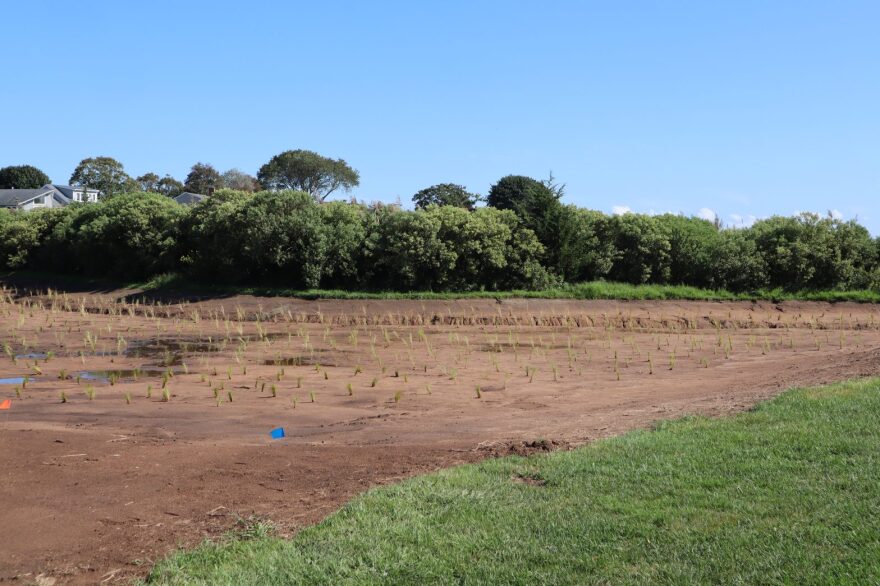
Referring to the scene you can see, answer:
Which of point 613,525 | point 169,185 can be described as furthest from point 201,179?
point 613,525

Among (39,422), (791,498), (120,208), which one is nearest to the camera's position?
(791,498)

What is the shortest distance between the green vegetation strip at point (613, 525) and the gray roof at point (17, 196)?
83.9 meters

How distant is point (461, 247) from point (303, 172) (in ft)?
186

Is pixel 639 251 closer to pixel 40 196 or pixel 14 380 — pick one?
pixel 14 380

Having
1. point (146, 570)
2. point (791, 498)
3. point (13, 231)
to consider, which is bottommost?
point (146, 570)

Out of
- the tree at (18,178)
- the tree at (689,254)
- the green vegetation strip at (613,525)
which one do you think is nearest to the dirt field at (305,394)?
the green vegetation strip at (613,525)

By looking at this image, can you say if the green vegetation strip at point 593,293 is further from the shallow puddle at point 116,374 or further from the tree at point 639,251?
the shallow puddle at point 116,374

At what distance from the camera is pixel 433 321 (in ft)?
96.0

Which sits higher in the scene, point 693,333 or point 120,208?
point 120,208

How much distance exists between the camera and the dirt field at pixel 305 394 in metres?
7.93

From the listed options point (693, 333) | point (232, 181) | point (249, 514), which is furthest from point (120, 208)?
point (232, 181)

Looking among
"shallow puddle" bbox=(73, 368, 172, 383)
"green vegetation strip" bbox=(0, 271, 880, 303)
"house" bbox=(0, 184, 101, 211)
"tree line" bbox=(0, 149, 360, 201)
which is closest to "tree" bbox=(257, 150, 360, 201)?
"tree line" bbox=(0, 149, 360, 201)

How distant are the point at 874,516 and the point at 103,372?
16.0 metres

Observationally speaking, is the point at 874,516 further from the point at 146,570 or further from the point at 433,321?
the point at 433,321
